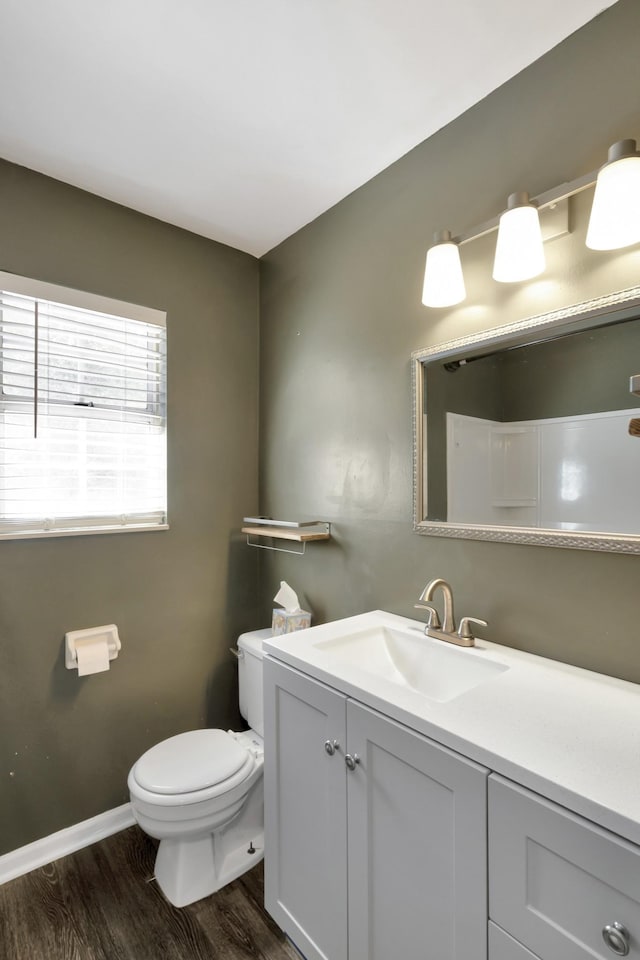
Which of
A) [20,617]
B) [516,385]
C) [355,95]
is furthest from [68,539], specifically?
[355,95]

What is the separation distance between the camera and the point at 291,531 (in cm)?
190

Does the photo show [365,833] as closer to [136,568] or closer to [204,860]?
[204,860]

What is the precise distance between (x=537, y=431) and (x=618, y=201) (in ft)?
1.75

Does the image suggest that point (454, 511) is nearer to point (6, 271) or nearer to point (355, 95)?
point (355, 95)

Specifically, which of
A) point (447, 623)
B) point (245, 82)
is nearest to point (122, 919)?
point (447, 623)

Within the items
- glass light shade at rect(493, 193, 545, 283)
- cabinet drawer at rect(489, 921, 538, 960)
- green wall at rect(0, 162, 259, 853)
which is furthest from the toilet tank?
glass light shade at rect(493, 193, 545, 283)

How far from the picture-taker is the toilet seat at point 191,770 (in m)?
1.48

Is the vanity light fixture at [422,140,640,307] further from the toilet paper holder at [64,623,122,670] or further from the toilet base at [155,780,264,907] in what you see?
the toilet base at [155,780,264,907]

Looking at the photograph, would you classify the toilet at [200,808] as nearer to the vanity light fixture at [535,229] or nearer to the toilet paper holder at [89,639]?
the toilet paper holder at [89,639]

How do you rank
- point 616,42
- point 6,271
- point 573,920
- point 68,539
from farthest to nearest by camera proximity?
point 68,539 < point 6,271 < point 616,42 < point 573,920

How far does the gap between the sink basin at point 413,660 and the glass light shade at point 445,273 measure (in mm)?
1000

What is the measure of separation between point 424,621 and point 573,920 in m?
0.89

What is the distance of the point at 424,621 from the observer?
157 cm

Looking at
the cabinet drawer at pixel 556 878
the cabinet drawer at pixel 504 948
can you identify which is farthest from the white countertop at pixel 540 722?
the cabinet drawer at pixel 504 948
